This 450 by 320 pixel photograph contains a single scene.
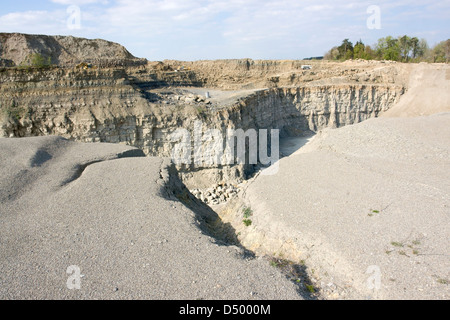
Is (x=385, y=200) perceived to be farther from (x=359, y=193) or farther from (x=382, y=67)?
(x=382, y=67)

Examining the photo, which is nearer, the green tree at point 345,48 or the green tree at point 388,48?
the green tree at point 388,48

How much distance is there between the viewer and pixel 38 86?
15906 millimetres

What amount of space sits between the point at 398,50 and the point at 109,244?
46.3 metres

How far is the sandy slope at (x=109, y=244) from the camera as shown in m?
4.38

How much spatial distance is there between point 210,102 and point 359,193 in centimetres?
1352

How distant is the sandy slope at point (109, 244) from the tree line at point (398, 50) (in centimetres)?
4025

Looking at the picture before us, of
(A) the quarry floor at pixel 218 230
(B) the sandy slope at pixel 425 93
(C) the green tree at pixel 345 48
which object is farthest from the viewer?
(C) the green tree at pixel 345 48

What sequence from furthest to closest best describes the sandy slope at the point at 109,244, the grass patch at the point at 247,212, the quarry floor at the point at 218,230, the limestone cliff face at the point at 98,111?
1. the limestone cliff face at the point at 98,111
2. the grass patch at the point at 247,212
3. the quarry floor at the point at 218,230
4. the sandy slope at the point at 109,244

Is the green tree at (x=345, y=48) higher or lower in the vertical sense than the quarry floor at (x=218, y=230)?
higher
